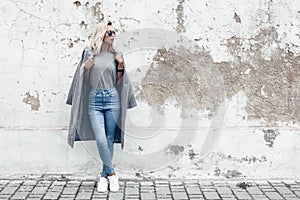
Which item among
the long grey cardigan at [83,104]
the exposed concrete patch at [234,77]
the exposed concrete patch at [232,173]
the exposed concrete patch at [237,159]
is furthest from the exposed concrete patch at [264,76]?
the long grey cardigan at [83,104]

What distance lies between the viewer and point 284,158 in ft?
18.3

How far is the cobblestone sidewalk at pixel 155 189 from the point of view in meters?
4.97

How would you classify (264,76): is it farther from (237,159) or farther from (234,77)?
(237,159)

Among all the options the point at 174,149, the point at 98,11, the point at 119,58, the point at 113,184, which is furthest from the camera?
the point at 174,149

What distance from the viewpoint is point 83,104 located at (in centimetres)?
514

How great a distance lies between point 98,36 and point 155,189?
6.31 feet

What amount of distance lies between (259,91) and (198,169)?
49.5 inches

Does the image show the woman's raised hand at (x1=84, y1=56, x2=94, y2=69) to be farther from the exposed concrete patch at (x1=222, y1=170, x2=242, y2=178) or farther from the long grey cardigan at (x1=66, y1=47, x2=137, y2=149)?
the exposed concrete patch at (x1=222, y1=170, x2=242, y2=178)

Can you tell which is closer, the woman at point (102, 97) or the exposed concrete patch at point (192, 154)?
the woman at point (102, 97)

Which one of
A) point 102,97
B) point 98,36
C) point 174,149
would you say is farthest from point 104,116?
point 174,149

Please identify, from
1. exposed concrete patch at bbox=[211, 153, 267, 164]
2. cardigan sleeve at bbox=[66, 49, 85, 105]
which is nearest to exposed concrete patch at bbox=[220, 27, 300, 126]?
exposed concrete patch at bbox=[211, 153, 267, 164]

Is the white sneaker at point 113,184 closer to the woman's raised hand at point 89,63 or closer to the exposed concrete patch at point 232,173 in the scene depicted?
the woman's raised hand at point 89,63

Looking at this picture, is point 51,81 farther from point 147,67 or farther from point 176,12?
point 176,12

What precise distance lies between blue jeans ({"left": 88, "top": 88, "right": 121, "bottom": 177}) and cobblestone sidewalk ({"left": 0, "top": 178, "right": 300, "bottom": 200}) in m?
0.44
